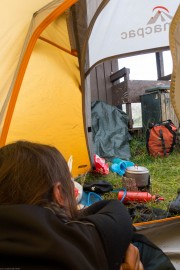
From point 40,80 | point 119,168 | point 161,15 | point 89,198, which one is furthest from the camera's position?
point 119,168

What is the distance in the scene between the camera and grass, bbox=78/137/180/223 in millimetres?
1803

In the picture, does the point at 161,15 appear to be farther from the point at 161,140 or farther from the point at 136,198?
the point at 161,140

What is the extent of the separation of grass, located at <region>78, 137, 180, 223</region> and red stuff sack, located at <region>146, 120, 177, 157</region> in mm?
73

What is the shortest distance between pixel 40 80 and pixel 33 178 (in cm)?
137

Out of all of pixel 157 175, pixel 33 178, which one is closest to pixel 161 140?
pixel 157 175

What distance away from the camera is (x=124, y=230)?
576mm

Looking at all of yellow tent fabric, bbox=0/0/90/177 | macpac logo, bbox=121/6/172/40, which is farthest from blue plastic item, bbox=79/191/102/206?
macpac logo, bbox=121/6/172/40

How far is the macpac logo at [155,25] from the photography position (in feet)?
5.23

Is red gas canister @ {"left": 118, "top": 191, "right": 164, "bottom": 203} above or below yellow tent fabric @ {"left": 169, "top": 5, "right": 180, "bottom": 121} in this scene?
below

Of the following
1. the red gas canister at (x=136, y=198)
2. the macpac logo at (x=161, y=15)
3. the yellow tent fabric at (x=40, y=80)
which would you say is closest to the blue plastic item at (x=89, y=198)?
the red gas canister at (x=136, y=198)

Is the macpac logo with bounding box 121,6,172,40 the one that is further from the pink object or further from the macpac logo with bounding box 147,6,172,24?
the pink object

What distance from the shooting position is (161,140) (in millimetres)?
2877

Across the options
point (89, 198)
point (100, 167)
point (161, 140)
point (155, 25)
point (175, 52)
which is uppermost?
point (155, 25)

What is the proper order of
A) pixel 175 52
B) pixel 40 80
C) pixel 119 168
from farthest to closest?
pixel 119 168 → pixel 40 80 → pixel 175 52
